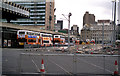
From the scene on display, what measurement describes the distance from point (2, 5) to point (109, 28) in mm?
39958

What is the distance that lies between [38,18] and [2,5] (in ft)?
195

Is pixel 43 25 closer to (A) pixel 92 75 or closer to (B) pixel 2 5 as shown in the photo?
(B) pixel 2 5

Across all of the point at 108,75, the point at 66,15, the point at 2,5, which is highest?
the point at 2,5

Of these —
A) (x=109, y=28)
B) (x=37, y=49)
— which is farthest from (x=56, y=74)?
(x=109, y=28)

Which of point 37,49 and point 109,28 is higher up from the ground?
point 109,28

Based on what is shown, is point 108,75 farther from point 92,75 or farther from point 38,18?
point 38,18

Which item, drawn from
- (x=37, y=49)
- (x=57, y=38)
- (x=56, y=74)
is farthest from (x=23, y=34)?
(x=56, y=74)

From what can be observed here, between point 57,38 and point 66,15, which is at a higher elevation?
point 66,15

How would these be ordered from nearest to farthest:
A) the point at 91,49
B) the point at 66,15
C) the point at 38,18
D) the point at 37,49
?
the point at 91,49 < the point at 37,49 < the point at 66,15 < the point at 38,18

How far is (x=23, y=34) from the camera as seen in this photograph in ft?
145

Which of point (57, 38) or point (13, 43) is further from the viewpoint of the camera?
point (57, 38)

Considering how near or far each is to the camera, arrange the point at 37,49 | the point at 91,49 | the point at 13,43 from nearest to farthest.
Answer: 1. the point at 91,49
2. the point at 37,49
3. the point at 13,43

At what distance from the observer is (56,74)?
10.5 m

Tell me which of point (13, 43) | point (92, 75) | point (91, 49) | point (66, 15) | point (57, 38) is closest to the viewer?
point (92, 75)
